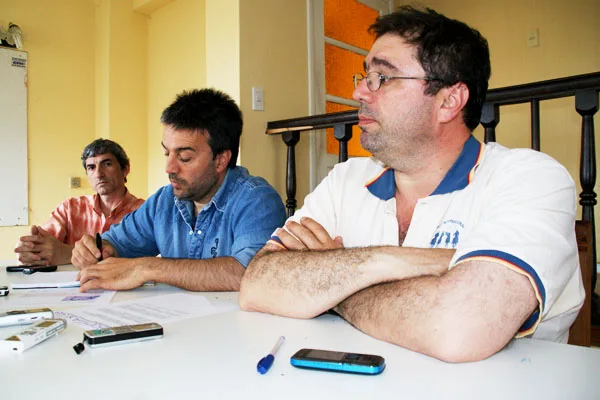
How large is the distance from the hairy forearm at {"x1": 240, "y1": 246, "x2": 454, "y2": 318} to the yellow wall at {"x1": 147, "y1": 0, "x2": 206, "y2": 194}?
10.1 ft

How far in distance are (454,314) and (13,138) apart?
12.9 feet

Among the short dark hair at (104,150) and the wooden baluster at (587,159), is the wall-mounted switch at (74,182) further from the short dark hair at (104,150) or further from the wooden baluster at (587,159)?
the wooden baluster at (587,159)

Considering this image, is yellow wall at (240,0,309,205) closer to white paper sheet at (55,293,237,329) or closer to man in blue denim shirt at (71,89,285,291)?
man in blue denim shirt at (71,89,285,291)

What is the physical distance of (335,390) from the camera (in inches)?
23.3

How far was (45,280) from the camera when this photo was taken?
1391 mm

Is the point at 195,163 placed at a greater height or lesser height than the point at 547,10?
lesser

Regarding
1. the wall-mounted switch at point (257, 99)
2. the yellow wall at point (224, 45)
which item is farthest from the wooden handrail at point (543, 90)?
the yellow wall at point (224, 45)

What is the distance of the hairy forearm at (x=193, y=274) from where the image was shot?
128 centimetres

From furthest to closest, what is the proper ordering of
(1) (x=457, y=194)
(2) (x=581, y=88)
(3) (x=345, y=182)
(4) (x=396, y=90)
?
(2) (x=581, y=88) → (3) (x=345, y=182) → (4) (x=396, y=90) → (1) (x=457, y=194)

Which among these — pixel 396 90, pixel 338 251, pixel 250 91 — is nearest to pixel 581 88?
pixel 396 90

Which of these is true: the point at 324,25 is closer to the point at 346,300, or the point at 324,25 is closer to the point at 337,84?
the point at 337,84

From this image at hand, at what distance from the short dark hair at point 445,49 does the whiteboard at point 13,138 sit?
343 centimetres

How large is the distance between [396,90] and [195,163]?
807mm

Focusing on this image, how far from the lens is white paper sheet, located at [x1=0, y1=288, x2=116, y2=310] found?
3.62ft
